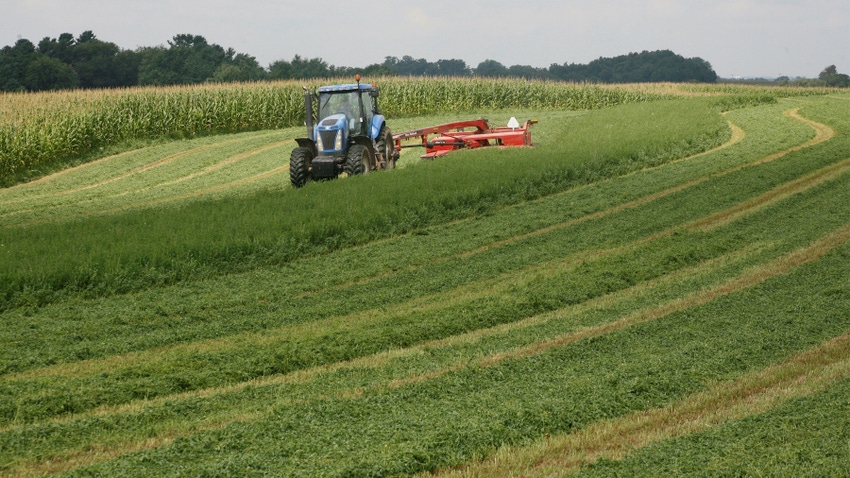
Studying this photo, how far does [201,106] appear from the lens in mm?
36469

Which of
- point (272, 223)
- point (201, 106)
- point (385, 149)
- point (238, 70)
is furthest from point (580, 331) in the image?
Answer: point (238, 70)

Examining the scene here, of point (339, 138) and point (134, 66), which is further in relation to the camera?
point (134, 66)

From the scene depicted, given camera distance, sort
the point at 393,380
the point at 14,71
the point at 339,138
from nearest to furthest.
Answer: the point at 393,380
the point at 339,138
the point at 14,71

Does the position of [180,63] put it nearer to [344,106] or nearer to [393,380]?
[344,106]

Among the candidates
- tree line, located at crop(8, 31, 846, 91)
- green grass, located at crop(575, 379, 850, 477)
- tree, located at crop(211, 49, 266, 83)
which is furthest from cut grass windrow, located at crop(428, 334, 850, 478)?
tree, located at crop(211, 49, 266, 83)

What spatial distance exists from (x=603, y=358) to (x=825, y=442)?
265 centimetres

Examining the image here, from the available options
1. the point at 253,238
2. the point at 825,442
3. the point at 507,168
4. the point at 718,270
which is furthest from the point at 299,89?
the point at 825,442

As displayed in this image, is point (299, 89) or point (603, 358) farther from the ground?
point (299, 89)

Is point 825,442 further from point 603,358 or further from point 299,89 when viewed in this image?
point 299,89

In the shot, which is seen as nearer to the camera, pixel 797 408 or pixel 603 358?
pixel 797 408

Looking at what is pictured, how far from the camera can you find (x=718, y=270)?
38.7 ft

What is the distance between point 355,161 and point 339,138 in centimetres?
66

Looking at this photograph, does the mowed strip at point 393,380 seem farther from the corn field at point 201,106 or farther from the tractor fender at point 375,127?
the corn field at point 201,106

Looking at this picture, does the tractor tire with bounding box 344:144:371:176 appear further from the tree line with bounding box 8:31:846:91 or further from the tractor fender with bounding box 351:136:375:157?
the tree line with bounding box 8:31:846:91
